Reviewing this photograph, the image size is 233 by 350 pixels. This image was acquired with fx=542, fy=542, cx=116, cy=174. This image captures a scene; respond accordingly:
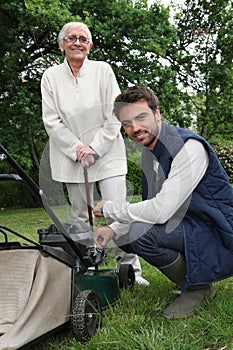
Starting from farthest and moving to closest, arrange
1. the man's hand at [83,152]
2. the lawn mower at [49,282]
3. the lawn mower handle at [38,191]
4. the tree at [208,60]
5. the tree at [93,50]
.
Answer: the tree at [208,60] → the tree at [93,50] → the man's hand at [83,152] → the lawn mower at [49,282] → the lawn mower handle at [38,191]

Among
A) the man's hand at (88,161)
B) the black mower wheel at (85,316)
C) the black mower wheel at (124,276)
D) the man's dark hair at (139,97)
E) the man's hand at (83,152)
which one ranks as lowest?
the black mower wheel at (124,276)

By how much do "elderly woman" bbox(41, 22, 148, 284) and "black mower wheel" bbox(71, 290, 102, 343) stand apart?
725mm

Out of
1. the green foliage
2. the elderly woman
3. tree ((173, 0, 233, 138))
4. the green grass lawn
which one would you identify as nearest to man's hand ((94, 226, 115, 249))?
the green grass lawn

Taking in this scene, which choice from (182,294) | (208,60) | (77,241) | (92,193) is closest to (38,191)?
(77,241)

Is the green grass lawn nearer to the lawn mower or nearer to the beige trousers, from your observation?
the lawn mower

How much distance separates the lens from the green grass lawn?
6.69 feet

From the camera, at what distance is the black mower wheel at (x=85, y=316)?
210cm

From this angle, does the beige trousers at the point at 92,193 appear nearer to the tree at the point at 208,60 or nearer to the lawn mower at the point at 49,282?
the lawn mower at the point at 49,282

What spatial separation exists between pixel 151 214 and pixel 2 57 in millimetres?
7576

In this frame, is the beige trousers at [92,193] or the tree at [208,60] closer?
the beige trousers at [92,193]

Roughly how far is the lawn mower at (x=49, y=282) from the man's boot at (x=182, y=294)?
12.2 inches

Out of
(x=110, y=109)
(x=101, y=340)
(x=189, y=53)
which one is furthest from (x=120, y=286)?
(x=189, y=53)

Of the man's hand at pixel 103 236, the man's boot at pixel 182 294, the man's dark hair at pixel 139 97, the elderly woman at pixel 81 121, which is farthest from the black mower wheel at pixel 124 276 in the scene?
the man's dark hair at pixel 139 97

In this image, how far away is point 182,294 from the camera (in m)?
2.52
